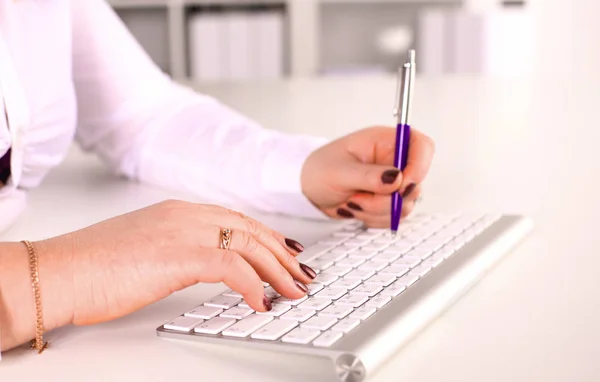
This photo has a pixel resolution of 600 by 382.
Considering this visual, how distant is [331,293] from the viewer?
0.57 m

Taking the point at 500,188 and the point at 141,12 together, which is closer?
the point at 500,188

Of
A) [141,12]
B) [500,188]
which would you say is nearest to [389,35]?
[141,12]

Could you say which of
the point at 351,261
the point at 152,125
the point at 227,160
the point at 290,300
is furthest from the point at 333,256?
the point at 152,125

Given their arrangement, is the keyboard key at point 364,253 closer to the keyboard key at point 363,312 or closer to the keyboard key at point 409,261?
the keyboard key at point 409,261

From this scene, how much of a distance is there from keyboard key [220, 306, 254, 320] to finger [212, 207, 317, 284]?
0.21 feet

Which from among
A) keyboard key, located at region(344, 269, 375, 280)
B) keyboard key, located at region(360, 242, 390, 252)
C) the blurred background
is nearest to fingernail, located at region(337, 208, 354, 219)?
keyboard key, located at region(360, 242, 390, 252)

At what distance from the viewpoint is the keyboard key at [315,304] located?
539 mm

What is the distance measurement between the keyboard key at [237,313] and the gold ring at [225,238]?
47 mm

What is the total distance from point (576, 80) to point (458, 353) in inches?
75.5

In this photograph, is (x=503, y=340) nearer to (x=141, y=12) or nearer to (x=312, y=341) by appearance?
(x=312, y=341)

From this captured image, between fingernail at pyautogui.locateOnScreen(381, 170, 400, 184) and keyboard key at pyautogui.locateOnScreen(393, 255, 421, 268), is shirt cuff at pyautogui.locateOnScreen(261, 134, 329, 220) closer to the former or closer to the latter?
fingernail at pyautogui.locateOnScreen(381, 170, 400, 184)

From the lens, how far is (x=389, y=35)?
135 inches

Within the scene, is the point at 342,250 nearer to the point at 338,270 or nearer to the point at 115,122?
the point at 338,270

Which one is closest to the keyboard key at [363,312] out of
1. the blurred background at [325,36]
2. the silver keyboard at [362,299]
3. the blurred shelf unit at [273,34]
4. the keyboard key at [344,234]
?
the silver keyboard at [362,299]
